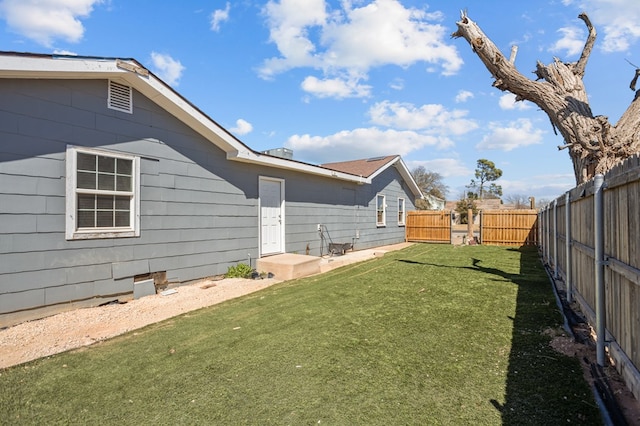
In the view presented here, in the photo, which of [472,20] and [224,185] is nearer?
[472,20]

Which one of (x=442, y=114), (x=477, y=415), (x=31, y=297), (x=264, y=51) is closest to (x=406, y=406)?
(x=477, y=415)

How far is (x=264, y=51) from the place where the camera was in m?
13.1

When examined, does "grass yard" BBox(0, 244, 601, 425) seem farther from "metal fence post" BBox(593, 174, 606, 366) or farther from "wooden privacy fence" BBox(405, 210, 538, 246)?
"wooden privacy fence" BBox(405, 210, 538, 246)

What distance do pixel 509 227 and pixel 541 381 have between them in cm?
1408

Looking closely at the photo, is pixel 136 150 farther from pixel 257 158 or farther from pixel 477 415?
pixel 477 415

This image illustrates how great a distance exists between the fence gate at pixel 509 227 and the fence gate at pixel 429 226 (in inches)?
63.9

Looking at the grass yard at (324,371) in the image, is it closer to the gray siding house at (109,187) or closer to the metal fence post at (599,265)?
the metal fence post at (599,265)

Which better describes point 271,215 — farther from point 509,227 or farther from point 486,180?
point 486,180

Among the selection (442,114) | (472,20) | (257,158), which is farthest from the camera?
(442,114)

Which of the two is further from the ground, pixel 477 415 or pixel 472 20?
pixel 472 20

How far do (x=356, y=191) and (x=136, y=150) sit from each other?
333 inches

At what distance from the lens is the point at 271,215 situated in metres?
8.75

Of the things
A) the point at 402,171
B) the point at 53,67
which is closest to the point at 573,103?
the point at 53,67

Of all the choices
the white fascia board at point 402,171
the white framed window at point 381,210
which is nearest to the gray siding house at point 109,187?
→ the white fascia board at point 402,171
